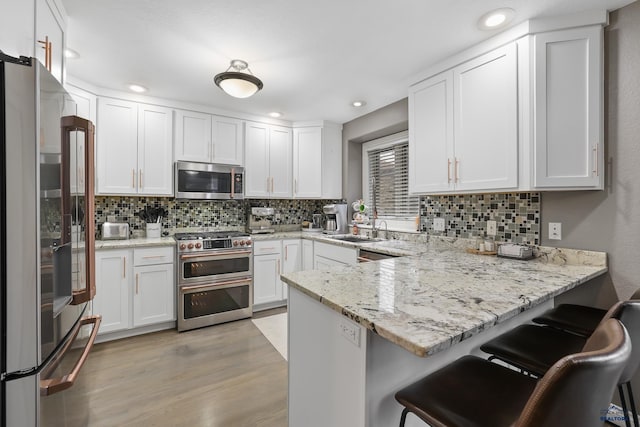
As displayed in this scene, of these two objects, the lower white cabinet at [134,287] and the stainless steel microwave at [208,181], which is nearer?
the lower white cabinet at [134,287]

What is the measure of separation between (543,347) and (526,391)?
1.27 feet

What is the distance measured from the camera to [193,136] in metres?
3.22

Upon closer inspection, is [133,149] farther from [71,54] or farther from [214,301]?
[214,301]

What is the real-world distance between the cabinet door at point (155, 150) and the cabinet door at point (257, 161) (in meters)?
0.85

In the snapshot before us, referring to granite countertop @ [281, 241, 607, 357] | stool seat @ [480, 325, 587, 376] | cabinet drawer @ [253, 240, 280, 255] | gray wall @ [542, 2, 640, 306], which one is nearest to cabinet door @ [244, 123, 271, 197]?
cabinet drawer @ [253, 240, 280, 255]

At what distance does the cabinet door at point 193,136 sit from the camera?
10.3ft

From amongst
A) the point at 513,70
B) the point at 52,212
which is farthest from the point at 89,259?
the point at 513,70

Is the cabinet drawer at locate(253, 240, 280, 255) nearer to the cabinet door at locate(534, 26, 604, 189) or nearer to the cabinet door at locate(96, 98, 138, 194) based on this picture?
the cabinet door at locate(96, 98, 138, 194)

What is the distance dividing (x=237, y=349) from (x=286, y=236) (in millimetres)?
1434

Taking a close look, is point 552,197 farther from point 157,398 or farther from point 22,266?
point 157,398

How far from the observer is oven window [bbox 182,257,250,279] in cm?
292

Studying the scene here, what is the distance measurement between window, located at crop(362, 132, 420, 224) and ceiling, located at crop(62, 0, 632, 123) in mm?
781

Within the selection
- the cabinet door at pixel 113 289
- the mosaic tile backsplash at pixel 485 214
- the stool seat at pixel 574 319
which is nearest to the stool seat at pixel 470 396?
the stool seat at pixel 574 319

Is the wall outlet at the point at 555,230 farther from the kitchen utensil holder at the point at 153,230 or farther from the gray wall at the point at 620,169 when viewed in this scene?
the kitchen utensil holder at the point at 153,230
